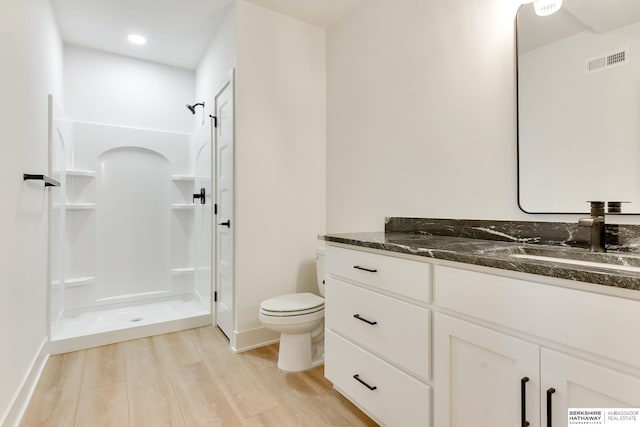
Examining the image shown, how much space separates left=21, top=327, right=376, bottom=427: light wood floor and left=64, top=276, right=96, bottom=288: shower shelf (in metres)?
0.95

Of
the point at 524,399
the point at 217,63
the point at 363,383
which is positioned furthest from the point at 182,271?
the point at 524,399

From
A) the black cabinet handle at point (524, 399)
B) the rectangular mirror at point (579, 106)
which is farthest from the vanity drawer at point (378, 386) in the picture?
the rectangular mirror at point (579, 106)

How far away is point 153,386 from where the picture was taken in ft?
6.06

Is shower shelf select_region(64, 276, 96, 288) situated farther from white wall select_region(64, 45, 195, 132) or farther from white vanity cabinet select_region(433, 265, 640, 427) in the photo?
white vanity cabinet select_region(433, 265, 640, 427)

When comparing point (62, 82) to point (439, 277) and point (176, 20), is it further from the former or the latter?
point (439, 277)

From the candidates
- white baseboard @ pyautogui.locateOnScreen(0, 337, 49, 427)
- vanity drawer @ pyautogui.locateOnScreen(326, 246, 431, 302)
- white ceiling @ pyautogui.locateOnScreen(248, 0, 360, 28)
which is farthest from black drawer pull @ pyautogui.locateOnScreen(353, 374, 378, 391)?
white ceiling @ pyautogui.locateOnScreen(248, 0, 360, 28)

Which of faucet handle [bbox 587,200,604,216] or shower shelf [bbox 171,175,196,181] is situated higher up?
shower shelf [bbox 171,175,196,181]

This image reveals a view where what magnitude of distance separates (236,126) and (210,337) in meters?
1.70

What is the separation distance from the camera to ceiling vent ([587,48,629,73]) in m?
1.15

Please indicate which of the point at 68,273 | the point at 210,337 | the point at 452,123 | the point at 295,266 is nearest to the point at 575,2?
the point at 452,123

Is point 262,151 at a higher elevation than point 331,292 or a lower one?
higher

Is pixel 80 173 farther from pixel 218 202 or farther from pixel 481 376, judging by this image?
pixel 481 376

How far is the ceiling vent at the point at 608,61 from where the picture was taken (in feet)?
3.76

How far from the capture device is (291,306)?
203 centimetres
